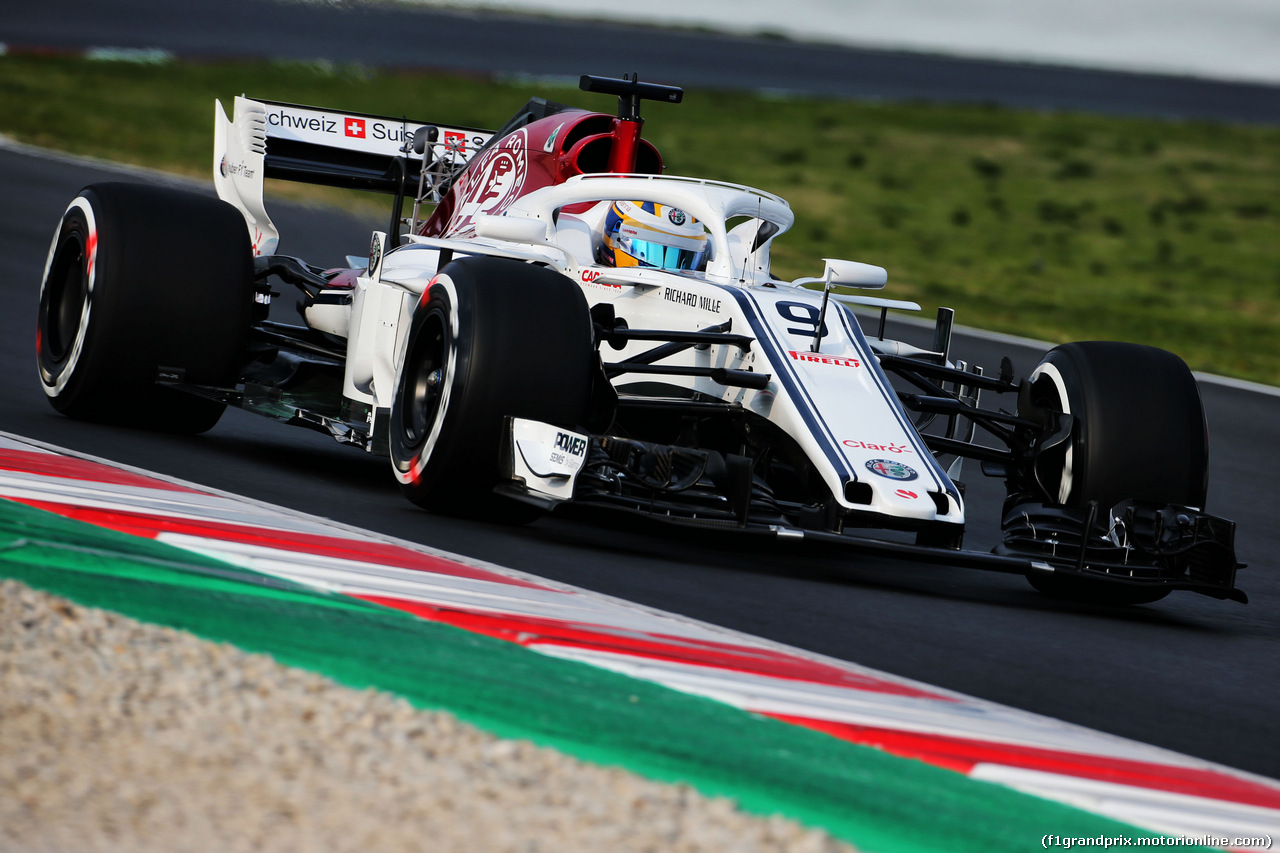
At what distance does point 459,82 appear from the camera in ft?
99.8

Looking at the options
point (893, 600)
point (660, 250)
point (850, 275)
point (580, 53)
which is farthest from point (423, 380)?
point (580, 53)

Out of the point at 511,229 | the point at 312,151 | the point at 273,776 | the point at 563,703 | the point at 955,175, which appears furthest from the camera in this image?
the point at 955,175

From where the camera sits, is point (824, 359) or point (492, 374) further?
point (824, 359)

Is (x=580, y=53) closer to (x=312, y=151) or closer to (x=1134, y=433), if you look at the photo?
(x=312, y=151)

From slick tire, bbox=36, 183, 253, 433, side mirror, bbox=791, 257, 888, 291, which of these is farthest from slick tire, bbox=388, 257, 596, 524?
slick tire, bbox=36, 183, 253, 433

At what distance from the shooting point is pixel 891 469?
6.24 m

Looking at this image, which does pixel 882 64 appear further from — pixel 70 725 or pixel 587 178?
pixel 70 725

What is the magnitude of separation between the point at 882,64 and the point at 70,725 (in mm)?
36752

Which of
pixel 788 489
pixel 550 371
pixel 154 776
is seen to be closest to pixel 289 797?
pixel 154 776

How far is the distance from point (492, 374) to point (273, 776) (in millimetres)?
3028

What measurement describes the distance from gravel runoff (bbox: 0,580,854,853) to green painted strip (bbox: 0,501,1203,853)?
12 centimetres

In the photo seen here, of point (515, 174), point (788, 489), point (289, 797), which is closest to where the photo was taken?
point (289, 797)

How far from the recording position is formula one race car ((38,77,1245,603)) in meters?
6.23

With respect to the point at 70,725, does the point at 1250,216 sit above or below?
above
